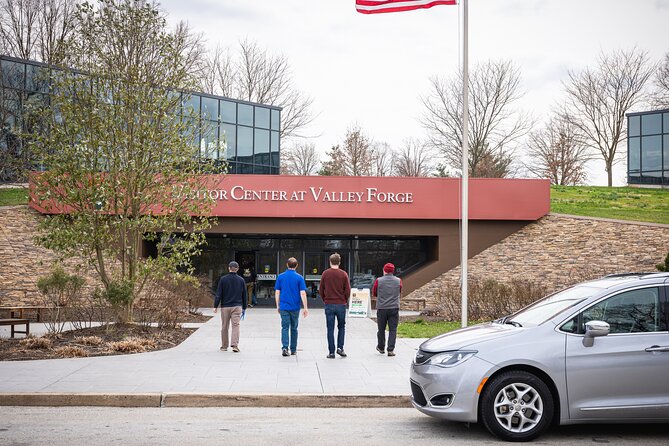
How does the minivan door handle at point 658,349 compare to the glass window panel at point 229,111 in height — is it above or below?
below

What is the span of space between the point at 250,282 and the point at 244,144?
Result: 1808cm

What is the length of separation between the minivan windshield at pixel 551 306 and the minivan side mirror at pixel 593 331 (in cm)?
48

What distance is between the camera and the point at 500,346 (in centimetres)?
697

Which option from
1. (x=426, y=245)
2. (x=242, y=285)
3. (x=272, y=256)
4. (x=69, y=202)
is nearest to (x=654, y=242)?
(x=426, y=245)

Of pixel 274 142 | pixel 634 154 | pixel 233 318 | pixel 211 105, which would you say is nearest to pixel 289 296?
pixel 233 318

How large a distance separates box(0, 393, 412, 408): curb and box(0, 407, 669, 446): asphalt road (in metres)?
0.18

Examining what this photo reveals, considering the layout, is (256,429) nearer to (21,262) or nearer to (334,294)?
(334,294)

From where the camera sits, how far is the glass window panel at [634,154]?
5488 centimetres

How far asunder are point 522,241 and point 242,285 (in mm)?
19407

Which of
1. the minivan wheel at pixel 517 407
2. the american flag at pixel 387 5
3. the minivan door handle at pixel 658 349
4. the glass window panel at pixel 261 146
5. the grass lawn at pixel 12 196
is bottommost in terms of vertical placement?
the minivan wheel at pixel 517 407

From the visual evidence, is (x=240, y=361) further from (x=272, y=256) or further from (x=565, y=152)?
(x=565, y=152)

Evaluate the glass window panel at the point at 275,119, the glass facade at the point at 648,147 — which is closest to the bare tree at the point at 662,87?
the glass facade at the point at 648,147

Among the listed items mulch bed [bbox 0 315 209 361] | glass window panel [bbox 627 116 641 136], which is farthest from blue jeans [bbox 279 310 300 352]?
glass window panel [bbox 627 116 641 136]

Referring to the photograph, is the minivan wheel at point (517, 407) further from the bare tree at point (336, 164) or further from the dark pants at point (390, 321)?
the bare tree at point (336, 164)
